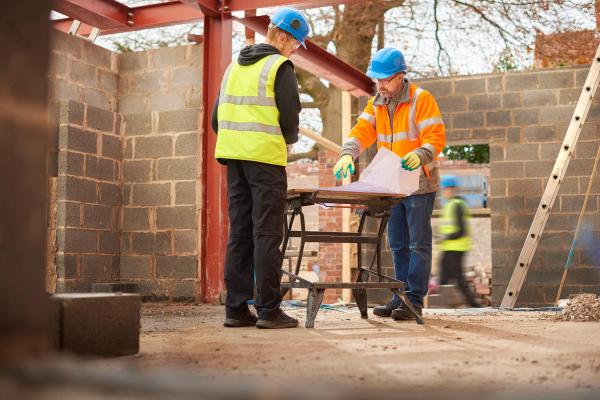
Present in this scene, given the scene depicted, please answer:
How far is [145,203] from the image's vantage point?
7949mm

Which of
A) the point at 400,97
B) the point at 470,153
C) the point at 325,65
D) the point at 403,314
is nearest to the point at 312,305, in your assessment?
the point at 403,314

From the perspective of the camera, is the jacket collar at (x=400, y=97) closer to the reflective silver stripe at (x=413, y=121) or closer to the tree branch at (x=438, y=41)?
the reflective silver stripe at (x=413, y=121)

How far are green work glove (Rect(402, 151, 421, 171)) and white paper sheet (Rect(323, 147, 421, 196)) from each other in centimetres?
4

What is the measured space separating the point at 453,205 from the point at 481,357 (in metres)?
6.61

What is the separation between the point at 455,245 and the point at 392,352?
6337 mm

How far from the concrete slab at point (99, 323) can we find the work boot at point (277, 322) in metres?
1.38

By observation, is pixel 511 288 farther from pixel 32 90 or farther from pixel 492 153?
pixel 32 90

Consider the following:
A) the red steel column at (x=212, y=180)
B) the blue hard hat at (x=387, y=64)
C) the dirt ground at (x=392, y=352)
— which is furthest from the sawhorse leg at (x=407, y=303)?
the red steel column at (x=212, y=180)

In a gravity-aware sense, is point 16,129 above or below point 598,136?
below

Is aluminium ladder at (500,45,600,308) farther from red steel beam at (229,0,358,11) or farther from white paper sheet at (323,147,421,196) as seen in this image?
white paper sheet at (323,147,421,196)

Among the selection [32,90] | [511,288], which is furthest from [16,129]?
[511,288]

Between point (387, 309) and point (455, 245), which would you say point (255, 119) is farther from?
point (455, 245)

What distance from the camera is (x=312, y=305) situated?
483 cm

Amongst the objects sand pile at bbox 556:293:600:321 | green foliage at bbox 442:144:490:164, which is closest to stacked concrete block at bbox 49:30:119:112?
sand pile at bbox 556:293:600:321
